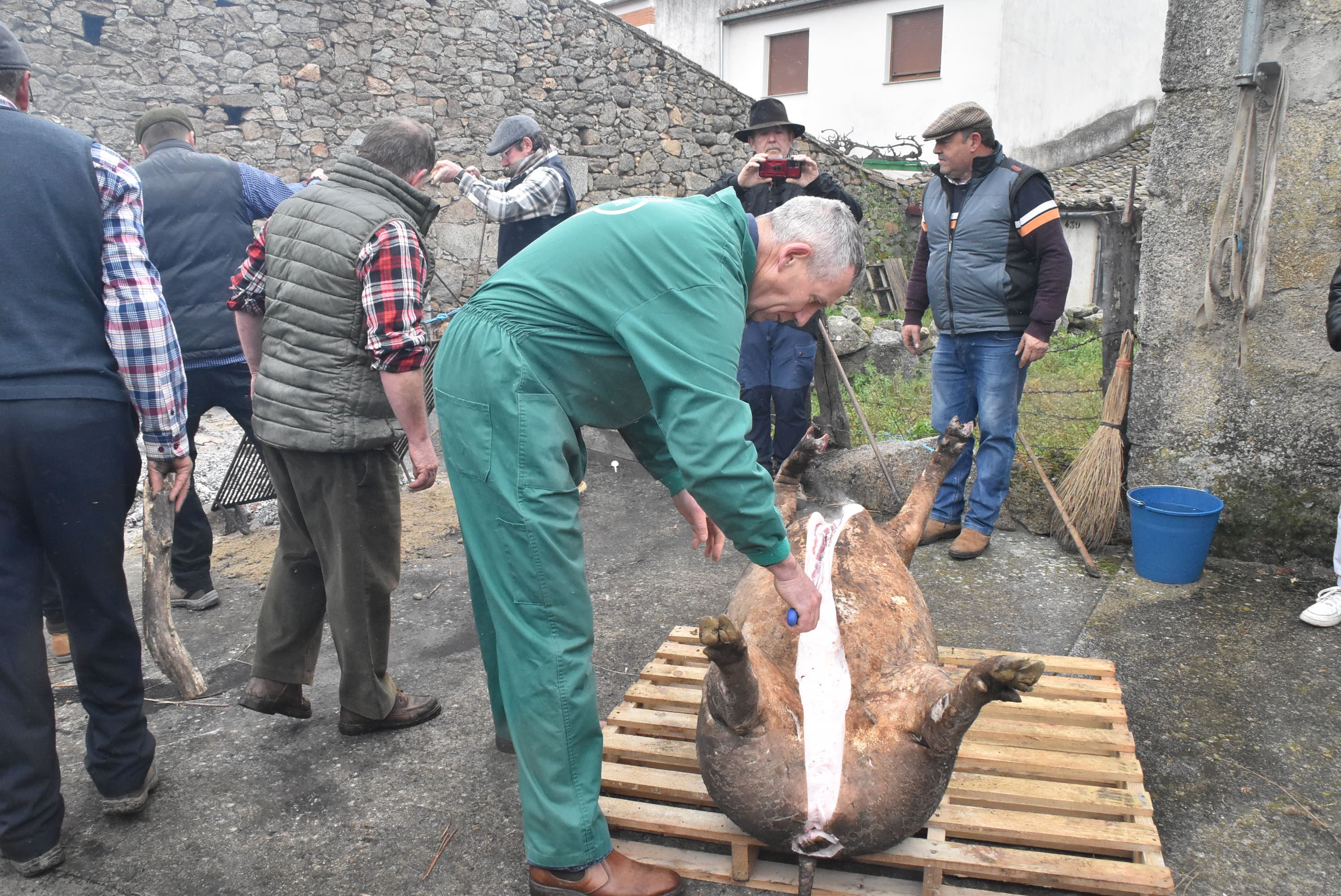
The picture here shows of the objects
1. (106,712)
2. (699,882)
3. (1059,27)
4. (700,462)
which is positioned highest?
(1059,27)

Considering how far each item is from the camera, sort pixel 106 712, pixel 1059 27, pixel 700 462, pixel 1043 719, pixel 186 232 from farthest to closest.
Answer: pixel 1059 27
pixel 186 232
pixel 1043 719
pixel 106 712
pixel 700 462

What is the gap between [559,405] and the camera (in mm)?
2355

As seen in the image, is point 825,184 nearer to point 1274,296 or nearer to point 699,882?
point 1274,296

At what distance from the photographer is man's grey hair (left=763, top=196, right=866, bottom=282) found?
7.61ft

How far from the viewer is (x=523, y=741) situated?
234 centimetres

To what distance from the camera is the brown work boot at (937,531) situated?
522cm

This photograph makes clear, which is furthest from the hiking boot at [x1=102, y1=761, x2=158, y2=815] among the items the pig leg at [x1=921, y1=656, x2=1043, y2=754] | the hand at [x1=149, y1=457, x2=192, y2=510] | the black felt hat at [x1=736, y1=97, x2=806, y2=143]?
the black felt hat at [x1=736, y1=97, x2=806, y2=143]

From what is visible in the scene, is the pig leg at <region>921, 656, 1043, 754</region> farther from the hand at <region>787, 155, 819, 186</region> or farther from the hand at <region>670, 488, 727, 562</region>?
the hand at <region>787, 155, 819, 186</region>

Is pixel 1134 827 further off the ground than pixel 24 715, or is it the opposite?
pixel 24 715

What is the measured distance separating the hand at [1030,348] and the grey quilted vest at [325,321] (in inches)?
124

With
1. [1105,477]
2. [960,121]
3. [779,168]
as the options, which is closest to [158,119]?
[779,168]

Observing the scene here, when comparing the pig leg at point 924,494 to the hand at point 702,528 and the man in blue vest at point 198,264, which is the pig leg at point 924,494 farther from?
the man in blue vest at point 198,264

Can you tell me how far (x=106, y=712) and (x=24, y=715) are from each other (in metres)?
0.26

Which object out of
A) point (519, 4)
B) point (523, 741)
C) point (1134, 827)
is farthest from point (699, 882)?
point (519, 4)
